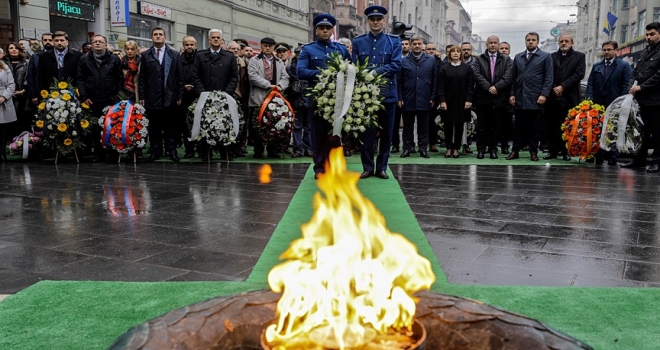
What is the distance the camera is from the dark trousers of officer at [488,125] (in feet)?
40.8

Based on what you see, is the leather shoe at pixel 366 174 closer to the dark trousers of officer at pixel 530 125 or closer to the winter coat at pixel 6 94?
the dark trousers of officer at pixel 530 125

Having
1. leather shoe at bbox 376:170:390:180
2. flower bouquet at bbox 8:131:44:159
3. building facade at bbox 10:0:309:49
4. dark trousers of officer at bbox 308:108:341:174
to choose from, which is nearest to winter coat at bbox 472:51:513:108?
leather shoe at bbox 376:170:390:180

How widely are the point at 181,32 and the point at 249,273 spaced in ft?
68.2

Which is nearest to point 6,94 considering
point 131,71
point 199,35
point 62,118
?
point 62,118

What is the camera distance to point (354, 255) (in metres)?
2.44

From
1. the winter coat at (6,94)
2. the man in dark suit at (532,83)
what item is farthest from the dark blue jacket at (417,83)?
the winter coat at (6,94)

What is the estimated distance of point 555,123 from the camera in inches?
488

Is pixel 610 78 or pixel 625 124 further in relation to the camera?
pixel 610 78

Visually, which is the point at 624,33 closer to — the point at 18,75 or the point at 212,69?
the point at 212,69

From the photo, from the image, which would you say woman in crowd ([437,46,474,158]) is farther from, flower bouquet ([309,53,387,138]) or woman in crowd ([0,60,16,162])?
woman in crowd ([0,60,16,162])

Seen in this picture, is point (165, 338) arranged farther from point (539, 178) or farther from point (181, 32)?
point (181, 32)

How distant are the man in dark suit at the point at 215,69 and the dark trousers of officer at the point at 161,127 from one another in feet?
2.61

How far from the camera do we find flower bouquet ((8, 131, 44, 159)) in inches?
459

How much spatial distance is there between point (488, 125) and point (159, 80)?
20.7 feet
